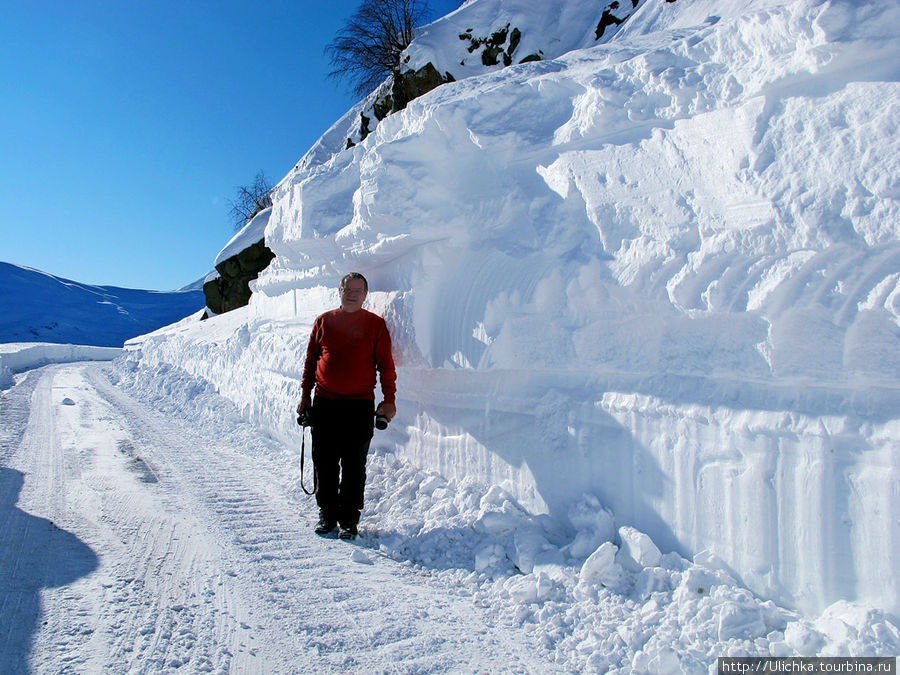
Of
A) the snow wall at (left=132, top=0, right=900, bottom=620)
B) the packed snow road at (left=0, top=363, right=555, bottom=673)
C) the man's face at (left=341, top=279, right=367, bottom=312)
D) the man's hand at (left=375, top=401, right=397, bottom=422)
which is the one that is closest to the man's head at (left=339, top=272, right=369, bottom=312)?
the man's face at (left=341, top=279, right=367, bottom=312)

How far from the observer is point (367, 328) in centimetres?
343

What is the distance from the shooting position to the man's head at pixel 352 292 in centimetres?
344

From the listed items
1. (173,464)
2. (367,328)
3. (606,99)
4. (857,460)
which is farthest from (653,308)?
(173,464)

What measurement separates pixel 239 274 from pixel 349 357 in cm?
1821

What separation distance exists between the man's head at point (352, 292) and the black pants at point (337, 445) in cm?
62

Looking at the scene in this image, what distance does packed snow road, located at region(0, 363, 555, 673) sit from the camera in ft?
6.60

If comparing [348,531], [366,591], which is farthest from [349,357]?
[366,591]

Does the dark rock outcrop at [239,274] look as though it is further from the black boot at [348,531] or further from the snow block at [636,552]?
the snow block at [636,552]

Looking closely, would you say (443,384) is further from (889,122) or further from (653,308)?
(889,122)

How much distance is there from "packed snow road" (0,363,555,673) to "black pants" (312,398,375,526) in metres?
0.27

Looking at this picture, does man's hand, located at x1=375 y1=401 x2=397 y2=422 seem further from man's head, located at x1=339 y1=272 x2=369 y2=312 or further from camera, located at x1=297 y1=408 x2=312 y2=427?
man's head, located at x1=339 y1=272 x2=369 y2=312

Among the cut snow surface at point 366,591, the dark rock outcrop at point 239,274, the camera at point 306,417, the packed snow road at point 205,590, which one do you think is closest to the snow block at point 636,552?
the cut snow surface at point 366,591

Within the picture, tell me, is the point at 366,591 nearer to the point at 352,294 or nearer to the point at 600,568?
the point at 600,568

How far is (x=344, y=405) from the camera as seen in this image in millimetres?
3330
